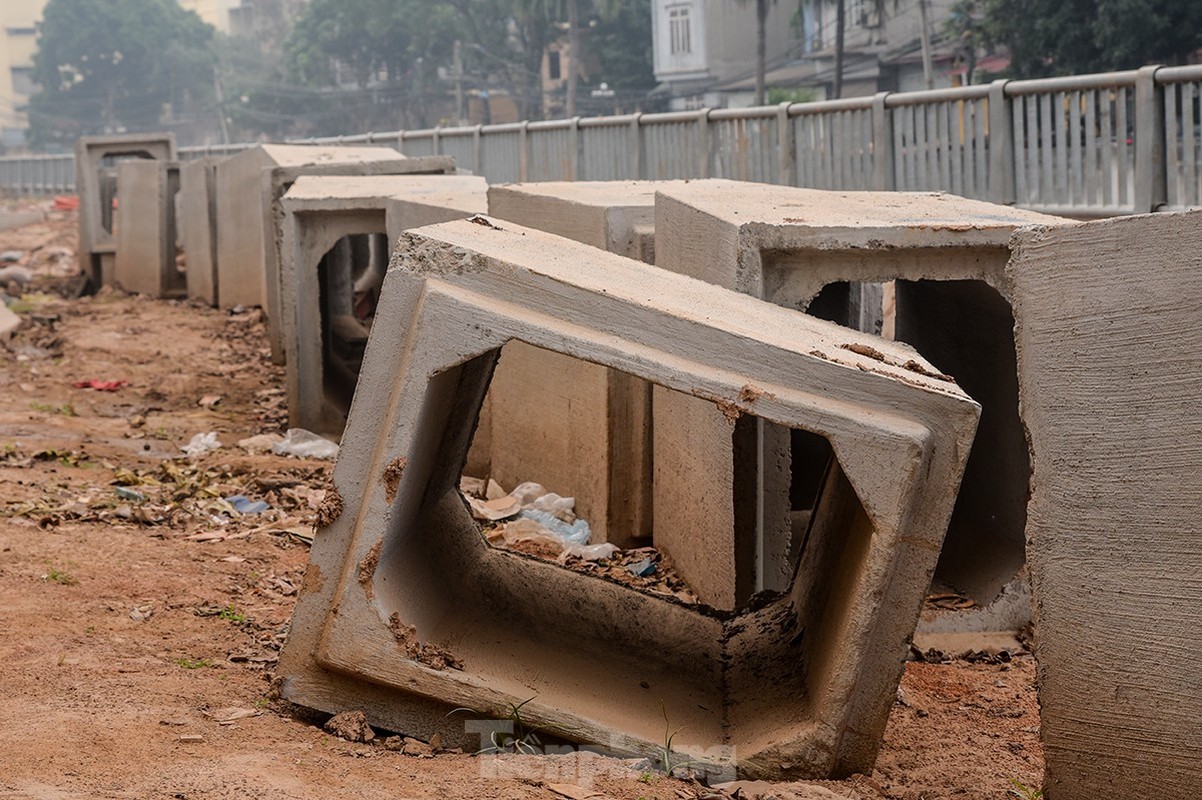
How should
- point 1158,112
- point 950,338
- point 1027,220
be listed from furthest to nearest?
point 1158,112, point 950,338, point 1027,220

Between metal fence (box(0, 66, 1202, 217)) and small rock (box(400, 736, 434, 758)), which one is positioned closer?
small rock (box(400, 736, 434, 758))

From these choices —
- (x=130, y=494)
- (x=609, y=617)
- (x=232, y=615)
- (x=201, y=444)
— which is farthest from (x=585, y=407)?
(x=201, y=444)

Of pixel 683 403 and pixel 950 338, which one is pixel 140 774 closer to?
pixel 683 403

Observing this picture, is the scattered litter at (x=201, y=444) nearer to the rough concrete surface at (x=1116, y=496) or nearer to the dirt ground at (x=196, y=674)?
the dirt ground at (x=196, y=674)

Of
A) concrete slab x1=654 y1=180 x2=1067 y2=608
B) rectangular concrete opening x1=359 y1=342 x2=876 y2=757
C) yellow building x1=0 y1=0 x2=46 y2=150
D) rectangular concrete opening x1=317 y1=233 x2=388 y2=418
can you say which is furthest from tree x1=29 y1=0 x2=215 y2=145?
rectangular concrete opening x1=359 y1=342 x2=876 y2=757

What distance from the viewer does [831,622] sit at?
3959 millimetres

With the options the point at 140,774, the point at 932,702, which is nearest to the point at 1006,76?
the point at 932,702

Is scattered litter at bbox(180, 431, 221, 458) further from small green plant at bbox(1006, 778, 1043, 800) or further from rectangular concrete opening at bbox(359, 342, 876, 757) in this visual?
small green plant at bbox(1006, 778, 1043, 800)

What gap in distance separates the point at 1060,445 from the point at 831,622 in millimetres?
817

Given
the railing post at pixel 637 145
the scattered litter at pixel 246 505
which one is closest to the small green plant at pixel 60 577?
the scattered litter at pixel 246 505

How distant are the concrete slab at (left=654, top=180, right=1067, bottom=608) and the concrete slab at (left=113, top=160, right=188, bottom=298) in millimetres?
10815

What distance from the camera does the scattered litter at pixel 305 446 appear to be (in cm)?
817

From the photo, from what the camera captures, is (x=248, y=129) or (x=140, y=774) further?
(x=248, y=129)

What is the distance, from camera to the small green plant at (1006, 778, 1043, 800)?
375 centimetres
